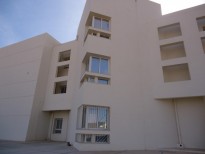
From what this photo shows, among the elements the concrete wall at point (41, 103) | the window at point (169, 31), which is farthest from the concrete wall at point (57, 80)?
the window at point (169, 31)

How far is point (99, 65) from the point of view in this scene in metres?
11.1

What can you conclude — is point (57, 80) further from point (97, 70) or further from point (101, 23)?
point (101, 23)

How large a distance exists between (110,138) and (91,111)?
214 cm

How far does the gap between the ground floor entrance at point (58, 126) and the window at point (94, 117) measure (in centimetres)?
654

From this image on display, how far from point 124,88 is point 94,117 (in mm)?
3150

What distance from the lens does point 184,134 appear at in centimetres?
1036

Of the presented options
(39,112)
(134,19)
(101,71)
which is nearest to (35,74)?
(39,112)

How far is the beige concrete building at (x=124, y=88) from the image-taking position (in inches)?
395

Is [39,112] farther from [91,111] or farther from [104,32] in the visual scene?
[104,32]

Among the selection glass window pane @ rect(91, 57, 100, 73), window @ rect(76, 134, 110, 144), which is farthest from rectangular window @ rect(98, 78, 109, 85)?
window @ rect(76, 134, 110, 144)

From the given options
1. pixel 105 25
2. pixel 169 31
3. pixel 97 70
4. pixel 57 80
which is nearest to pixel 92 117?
pixel 97 70

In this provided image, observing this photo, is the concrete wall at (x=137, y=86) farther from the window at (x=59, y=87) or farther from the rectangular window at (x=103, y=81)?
the window at (x=59, y=87)

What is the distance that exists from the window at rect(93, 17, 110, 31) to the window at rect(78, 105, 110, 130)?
6.89 metres

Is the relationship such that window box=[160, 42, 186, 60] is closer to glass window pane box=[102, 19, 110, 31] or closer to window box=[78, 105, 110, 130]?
glass window pane box=[102, 19, 110, 31]
